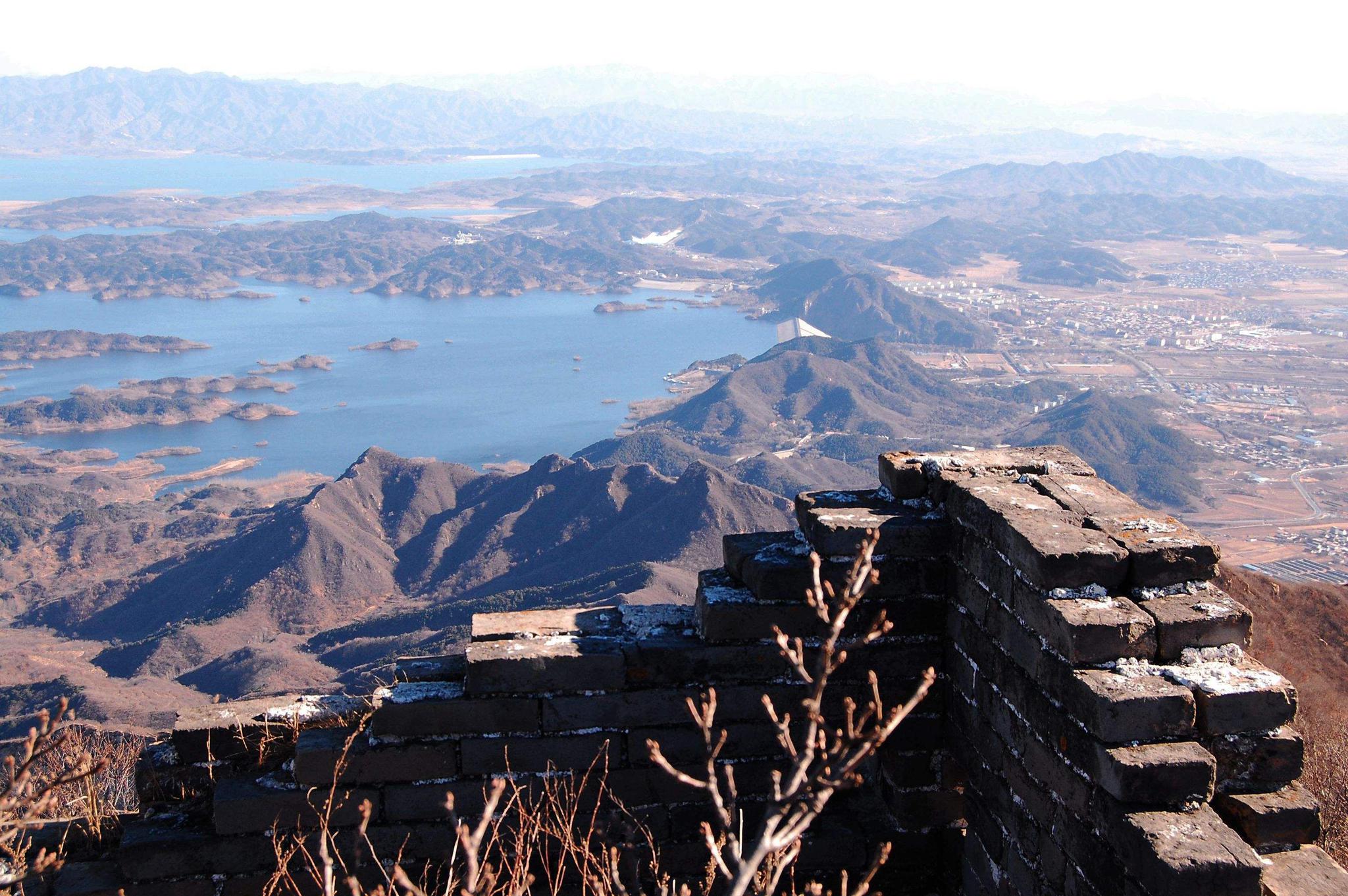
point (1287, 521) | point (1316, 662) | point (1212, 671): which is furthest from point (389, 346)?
point (1212, 671)

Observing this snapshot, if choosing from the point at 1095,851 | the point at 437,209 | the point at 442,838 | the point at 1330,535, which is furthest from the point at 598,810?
the point at 437,209

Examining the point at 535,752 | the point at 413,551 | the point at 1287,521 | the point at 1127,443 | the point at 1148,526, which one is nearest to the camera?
the point at 1148,526

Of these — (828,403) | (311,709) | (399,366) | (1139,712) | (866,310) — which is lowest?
(399,366)

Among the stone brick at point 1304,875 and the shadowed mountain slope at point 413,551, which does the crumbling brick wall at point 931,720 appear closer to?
the stone brick at point 1304,875

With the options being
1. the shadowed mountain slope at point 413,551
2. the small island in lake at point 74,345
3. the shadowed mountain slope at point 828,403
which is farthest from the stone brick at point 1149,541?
the small island in lake at point 74,345

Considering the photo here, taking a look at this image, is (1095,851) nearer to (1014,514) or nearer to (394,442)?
(1014,514)

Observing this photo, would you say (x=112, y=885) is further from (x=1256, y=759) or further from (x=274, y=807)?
(x=1256, y=759)

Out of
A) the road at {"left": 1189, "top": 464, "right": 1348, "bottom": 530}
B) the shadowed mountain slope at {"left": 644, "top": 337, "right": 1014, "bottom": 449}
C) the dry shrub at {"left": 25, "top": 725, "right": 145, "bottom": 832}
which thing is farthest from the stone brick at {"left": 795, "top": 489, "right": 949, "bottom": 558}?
the shadowed mountain slope at {"left": 644, "top": 337, "right": 1014, "bottom": 449}
